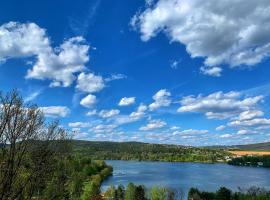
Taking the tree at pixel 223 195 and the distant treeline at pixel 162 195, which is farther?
the tree at pixel 223 195

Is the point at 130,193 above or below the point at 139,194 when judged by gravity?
above

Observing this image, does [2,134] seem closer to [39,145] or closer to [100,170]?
[39,145]

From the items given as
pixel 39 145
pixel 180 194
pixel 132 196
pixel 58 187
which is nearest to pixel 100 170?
pixel 180 194

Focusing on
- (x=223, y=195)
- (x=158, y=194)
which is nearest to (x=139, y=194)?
(x=158, y=194)

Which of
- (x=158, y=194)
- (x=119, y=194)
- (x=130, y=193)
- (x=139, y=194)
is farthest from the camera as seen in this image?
(x=119, y=194)

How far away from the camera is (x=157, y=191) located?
84.7 metres

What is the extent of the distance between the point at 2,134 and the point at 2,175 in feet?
4.38

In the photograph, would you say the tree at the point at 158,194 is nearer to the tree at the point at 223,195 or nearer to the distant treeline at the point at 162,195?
the distant treeline at the point at 162,195

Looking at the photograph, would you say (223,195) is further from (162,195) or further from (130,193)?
(130,193)

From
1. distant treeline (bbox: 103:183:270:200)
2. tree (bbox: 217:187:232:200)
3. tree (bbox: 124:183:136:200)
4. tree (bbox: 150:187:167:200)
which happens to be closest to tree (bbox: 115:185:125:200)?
distant treeline (bbox: 103:183:270:200)

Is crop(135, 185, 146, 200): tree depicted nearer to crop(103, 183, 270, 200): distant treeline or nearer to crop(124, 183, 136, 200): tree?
crop(103, 183, 270, 200): distant treeline

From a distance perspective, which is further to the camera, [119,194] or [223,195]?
[119,194]

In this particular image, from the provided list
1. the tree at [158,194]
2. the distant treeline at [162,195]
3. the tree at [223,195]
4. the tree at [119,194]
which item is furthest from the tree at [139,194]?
the tree at [223,195]

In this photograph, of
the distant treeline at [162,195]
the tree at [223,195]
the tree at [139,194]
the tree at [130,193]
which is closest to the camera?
the distant treeline at [162,195]
